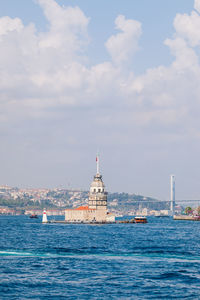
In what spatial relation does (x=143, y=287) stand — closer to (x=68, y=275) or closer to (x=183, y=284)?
(x=183, y=284)

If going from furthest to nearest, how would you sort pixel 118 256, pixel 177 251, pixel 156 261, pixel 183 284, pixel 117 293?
1. pixel 177 251
2. pixel 118 256
3. pixel 156 261
4. pixel 183 284
5. pixel 117 293

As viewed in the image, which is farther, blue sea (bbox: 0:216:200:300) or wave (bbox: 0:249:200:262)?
wave (bbox: 0:249:200:262)

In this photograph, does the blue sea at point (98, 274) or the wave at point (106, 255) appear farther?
the wave at point (106, 255)

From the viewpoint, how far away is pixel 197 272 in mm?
54375

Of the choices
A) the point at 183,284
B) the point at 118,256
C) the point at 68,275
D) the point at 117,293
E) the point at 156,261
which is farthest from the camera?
the point at 118,256

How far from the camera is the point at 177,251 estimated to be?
75.8 meters

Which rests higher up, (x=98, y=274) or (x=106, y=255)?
Result: (x=106, y=255)

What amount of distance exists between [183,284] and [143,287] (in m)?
3.77

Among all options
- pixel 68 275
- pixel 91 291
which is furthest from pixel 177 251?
pixel 91 291

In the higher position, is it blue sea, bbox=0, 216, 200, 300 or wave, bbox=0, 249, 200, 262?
wave, bbox=0, 249, 200, 262

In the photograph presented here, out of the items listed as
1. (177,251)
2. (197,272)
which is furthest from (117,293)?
(177,251)

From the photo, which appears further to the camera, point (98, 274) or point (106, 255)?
point (106, 255)

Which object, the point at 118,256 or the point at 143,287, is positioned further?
the point at 118,256

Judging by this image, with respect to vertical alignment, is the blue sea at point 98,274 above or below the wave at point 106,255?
below
